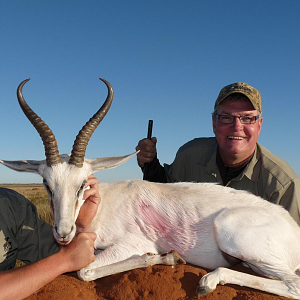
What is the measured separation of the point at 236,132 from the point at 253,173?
886 mm

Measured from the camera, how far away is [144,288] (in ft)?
13.2

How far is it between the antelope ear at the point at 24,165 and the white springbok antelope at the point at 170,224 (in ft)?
0.05

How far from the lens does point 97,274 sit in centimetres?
437

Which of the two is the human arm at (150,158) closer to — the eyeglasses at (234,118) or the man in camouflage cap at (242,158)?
the man in camouflage cap at (242,158)

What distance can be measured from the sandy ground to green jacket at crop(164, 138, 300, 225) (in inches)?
91.5

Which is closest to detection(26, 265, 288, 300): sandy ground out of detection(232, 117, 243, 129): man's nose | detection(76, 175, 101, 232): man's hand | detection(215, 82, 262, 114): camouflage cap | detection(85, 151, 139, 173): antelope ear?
detection(76, 175, 101, 232): man's hand

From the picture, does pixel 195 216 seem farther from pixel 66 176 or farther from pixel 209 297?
pixel 66 176

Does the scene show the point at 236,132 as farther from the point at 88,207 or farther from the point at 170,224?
the point at 88,207

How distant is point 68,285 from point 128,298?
2.64 ft

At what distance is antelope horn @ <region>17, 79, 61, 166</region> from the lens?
15.0 feet

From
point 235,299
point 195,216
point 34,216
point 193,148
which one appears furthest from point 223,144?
point 34,216

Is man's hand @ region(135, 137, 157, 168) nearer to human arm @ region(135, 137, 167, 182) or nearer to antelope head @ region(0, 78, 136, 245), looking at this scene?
human arm @ region(135, 137, 167, 182)

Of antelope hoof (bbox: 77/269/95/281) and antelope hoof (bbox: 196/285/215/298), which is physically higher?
antelope hoof (bbox: 77/269/95/281)

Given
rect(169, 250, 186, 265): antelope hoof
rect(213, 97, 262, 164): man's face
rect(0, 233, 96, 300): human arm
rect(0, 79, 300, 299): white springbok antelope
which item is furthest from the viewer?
rect(213, 97, 262, 164): man's face
